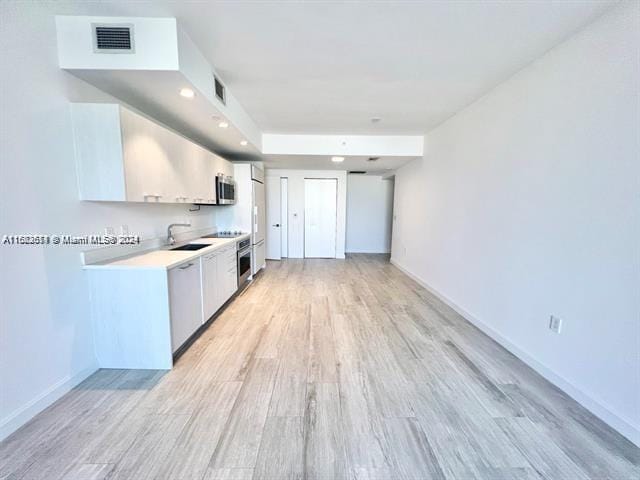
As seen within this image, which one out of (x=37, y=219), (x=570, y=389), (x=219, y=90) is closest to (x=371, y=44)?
(x=219, y=90)

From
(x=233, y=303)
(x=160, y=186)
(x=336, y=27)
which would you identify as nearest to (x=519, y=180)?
(x=336, y=27)

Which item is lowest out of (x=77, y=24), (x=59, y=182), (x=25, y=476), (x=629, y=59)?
(x=25, y=476)

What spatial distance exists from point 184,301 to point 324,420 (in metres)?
1.59

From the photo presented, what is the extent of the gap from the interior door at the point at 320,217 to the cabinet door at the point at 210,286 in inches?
160

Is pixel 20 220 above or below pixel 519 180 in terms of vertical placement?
below

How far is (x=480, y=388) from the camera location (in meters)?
2.00

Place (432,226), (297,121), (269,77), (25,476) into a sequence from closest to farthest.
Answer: (25,476)
(269,77)
(297,121)
(432,226)

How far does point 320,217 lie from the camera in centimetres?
704

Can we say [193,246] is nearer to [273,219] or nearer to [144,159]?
[144,159]

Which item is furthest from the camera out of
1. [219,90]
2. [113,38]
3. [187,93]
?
[219,90]

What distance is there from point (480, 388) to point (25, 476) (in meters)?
2.79

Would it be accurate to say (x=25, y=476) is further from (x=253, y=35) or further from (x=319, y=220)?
(x=319, y=220)

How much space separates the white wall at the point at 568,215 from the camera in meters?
1.61

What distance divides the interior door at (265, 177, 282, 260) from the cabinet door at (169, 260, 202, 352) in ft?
13.4
